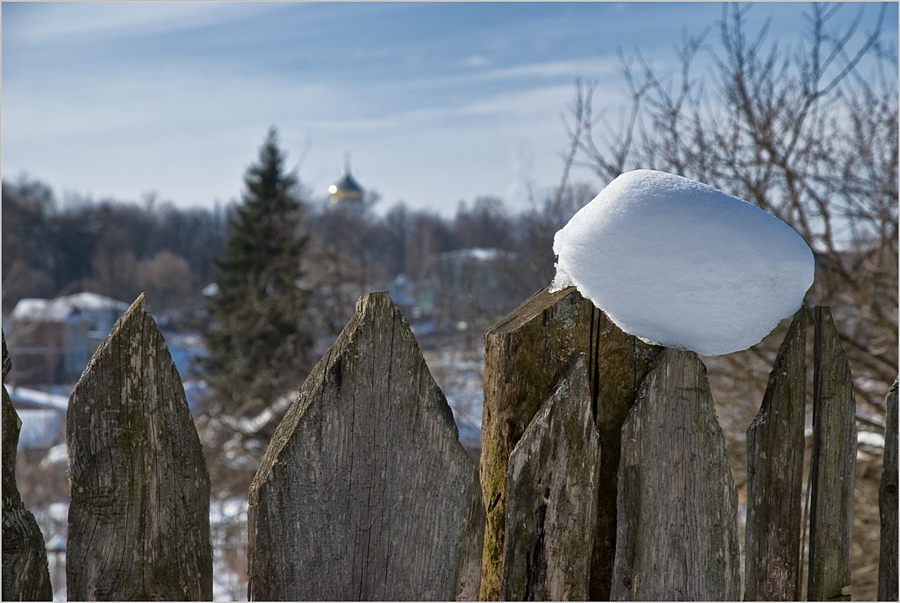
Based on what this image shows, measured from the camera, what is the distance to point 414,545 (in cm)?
113

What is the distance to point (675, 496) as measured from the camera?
1.18 metres

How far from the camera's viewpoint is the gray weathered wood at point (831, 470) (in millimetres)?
1314

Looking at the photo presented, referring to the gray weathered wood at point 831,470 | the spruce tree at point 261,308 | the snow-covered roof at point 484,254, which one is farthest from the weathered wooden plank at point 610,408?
the spruce tree at point 261,308

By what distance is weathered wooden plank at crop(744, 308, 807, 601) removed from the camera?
4.15 feet

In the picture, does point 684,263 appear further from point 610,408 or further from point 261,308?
point 261,308

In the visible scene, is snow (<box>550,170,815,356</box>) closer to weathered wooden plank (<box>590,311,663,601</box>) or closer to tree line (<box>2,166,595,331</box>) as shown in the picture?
weathered wooden plank (<box>590,311,663,601</box>)

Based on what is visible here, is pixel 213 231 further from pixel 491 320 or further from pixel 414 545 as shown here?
pixel 414 545

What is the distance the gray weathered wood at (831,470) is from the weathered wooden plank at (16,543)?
1368 mm

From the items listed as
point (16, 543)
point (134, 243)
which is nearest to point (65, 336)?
point (134, 243)

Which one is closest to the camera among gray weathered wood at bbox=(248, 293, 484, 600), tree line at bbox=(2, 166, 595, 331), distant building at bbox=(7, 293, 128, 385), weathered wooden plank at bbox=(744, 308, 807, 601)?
gray weathered wood at bbox=(248, 293, 484, 600)

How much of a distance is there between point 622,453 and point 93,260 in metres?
51.3

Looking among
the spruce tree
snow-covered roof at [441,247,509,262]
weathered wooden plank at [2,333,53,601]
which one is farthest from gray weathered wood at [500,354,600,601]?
the spruce tree

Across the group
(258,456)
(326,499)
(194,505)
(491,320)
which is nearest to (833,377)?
(326,499)

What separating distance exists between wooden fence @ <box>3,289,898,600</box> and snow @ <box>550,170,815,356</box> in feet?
0.20
